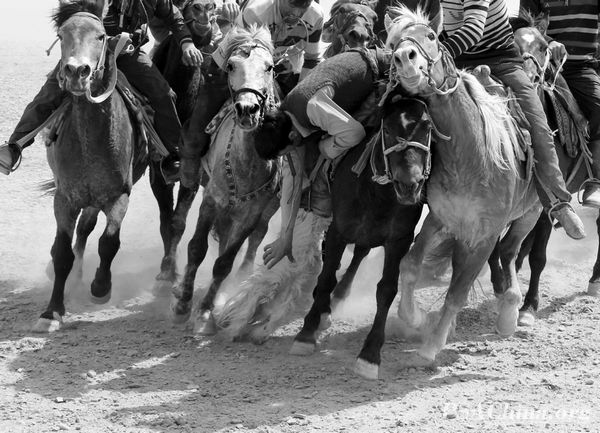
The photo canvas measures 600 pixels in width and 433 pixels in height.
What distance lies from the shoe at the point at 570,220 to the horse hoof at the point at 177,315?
285cm

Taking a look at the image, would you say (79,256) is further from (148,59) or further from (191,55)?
→ (191,55)

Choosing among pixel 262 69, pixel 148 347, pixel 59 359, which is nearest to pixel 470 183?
pixel 262 69

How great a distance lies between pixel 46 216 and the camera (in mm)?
10078

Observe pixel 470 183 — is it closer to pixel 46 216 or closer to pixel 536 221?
pixel 536 221

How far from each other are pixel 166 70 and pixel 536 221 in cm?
352

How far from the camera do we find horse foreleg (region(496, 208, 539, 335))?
Result: 22.6ft

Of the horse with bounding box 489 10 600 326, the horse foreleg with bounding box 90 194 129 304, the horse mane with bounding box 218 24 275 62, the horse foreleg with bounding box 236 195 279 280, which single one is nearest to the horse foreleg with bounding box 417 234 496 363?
the horse with bounding box 489 10 600 326

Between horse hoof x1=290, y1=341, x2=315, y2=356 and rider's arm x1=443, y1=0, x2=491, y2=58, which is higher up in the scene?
rider's arm x1=443, y1=0, x2=491, y2=58

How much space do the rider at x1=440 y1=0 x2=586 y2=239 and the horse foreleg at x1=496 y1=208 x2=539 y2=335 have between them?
33.1 inches

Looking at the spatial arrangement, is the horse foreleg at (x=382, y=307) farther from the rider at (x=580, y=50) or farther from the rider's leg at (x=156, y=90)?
the rider's leg at (x=156, y=90)

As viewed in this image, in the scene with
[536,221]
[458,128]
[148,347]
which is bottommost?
[148,347]

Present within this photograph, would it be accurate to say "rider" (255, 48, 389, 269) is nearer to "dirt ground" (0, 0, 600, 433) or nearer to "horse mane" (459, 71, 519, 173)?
"horse mane" (459, 71, 519, 173)

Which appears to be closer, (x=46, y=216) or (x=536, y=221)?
(x=536, y=221)

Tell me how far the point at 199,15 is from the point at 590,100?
134 inches
